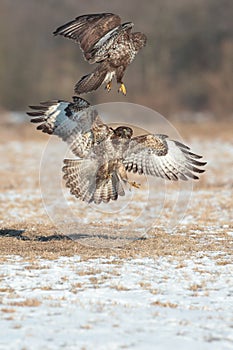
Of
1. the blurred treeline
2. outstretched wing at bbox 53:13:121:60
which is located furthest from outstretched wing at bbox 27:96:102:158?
the blurred treeline

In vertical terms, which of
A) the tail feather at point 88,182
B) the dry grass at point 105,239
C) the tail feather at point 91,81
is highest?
the tail feather at point 91,81

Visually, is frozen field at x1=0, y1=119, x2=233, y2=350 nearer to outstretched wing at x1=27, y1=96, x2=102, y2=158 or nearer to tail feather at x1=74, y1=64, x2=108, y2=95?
outstretched wing at x1=27, y1=96, x2=102, y2=158

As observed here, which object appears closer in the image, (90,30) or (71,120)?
(90,30)

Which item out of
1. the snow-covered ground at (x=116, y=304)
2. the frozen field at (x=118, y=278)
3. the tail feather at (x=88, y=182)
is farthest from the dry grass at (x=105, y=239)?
the tail feather at (x=88, y=182)

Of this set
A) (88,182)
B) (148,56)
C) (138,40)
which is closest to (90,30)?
(138,40)

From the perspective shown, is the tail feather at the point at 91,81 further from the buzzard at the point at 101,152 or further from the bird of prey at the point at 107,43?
the buzzard at the point at 101,152

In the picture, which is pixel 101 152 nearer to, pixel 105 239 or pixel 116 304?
pixel 105 239

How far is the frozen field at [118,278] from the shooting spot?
17.1 ft

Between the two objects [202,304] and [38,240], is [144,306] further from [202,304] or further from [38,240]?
[38,240]

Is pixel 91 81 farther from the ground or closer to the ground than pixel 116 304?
farther from the ground

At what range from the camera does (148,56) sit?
126 ft

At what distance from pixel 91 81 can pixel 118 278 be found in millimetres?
2168

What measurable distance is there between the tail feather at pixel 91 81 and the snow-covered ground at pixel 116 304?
1.74 metres

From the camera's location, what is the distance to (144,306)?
19.4ft
